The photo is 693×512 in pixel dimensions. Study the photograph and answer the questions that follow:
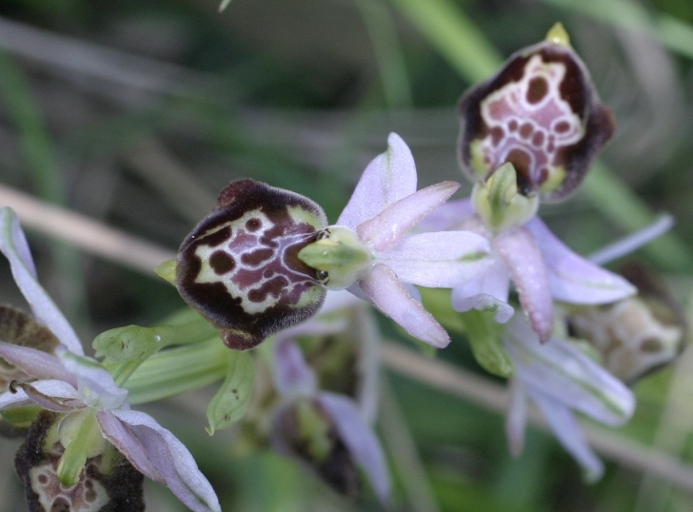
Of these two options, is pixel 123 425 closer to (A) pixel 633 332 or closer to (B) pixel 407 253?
(B) pixel 407 253

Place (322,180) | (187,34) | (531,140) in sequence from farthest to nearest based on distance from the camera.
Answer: (187,34) < (322,180) < (531,140)

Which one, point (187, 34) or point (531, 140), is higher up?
point (531, 140)

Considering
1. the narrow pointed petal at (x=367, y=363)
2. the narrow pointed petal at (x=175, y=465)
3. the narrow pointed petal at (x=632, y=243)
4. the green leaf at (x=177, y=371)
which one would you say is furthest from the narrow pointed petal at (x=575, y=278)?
the narrow pointed petal at (x=175, y=465)

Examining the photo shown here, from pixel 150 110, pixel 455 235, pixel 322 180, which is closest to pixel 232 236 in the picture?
pixel 455 235

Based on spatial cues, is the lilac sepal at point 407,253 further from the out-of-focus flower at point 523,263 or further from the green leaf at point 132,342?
the green leaf at point 132,342

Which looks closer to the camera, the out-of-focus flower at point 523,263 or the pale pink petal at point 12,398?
the pale pink petal at point 12,398

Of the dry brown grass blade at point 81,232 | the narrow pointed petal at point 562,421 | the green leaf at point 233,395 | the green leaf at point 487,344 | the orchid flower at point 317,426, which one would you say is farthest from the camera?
the dry brown grass blade at point 81,232

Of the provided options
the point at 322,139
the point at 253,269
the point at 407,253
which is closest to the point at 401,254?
the point at 407,253

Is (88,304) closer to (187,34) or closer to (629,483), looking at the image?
(187,34)
